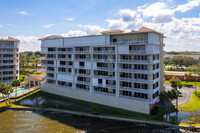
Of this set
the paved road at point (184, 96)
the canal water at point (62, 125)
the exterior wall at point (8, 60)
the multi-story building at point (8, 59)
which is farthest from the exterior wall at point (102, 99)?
the multi-story building at point (8, 59)

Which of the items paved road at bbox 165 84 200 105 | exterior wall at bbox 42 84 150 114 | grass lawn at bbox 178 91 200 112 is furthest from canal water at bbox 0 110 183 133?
paved road at bbox 165 84 200 105

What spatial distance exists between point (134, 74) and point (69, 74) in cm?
2525

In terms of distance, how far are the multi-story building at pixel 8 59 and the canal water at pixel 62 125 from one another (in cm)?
2975

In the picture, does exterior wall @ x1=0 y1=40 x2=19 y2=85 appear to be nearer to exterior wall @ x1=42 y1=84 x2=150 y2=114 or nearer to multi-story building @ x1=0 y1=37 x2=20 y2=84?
multi-story building @ x1=0 y1=37 x2=20 y2=84

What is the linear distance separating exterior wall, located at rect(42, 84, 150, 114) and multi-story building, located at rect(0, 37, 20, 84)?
745 inches

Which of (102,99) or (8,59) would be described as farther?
(8,59)

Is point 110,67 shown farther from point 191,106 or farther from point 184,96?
point 184,96

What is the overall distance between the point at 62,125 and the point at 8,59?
1937 inches

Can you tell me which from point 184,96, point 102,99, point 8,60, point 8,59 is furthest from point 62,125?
point 8,60

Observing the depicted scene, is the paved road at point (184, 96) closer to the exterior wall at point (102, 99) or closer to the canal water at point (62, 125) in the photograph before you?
the exterior wall at point (102, 99)

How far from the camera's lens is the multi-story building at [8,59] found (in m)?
69.2

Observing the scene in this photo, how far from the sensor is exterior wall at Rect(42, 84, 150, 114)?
43.3m

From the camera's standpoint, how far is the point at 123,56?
4741cm

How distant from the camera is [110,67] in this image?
49625 mm
